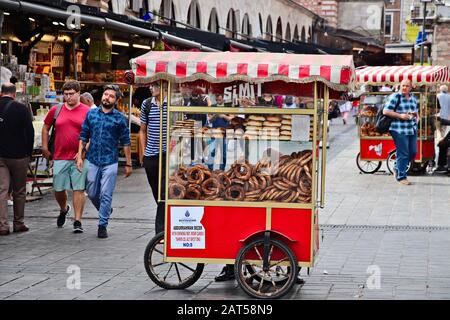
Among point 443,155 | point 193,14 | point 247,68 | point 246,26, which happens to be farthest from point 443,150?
point 246,26

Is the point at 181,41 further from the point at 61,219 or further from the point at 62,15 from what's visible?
the point at 61,219

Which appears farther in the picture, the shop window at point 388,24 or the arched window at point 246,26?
the shop window at point 388,24

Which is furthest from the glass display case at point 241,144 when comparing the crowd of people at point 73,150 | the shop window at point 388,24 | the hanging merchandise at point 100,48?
the shop window at point 388,24

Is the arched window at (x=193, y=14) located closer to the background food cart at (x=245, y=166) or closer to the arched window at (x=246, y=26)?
the arched window at (x=246, y=26)

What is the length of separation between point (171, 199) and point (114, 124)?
315 cm

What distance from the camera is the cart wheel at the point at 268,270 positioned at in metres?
8.30

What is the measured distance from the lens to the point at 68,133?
477 inches

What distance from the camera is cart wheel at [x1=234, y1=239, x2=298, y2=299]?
8.30m

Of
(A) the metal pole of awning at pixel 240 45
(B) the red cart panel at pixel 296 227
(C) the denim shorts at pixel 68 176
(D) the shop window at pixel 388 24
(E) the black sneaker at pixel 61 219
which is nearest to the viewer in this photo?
(B) the red cart panel at pixel 296 227

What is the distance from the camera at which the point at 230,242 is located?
27.9 ft

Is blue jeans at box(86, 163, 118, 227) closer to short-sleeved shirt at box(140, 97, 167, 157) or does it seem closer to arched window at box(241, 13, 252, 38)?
short-sleeved shirt at box(140, 97, 167, 157)

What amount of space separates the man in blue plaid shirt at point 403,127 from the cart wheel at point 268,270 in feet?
31.2

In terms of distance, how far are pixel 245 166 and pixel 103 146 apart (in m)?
3.42
